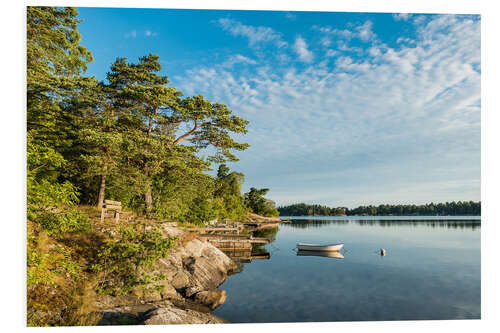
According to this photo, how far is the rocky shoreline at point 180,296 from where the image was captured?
14.5ft

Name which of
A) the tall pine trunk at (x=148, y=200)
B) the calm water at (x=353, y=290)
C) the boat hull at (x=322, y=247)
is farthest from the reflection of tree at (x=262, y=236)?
the tall pine trunk at (x=148, y=200)

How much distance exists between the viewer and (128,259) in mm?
5242

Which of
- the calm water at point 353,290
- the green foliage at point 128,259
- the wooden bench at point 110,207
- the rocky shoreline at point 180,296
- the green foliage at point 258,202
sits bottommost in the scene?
the green foliage at point 258,202

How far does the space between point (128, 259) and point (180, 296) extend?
190 centimetres

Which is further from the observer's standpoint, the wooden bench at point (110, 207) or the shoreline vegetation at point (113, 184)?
the wooden bench at point (110, 207)

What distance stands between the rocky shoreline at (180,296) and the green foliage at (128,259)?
0.89 ft

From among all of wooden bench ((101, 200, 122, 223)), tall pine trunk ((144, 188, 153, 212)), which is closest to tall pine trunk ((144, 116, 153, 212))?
tall pine trunk ((144, 188, 153, 212))

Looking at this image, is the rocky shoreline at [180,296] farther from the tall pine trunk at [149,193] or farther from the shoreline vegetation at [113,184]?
the tall pine trunk at [149,193]

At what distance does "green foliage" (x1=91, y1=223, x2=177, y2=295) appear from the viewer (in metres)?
5.13

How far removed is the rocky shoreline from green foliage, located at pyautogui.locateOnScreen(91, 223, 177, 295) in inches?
10.7

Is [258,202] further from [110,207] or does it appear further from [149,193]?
[110,207]

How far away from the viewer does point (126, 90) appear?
29.8 feet

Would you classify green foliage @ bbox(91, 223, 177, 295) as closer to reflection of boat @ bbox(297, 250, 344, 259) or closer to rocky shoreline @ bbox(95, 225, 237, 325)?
rocky shoreline @ bbox(95, 225, 237, 325)

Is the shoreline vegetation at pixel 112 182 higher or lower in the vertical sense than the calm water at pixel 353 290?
higher
